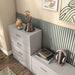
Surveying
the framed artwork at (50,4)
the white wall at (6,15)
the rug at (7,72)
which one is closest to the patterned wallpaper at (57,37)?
the framed artwork at (50,4)

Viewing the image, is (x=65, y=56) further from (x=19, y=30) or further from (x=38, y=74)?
(x=19, y=30)

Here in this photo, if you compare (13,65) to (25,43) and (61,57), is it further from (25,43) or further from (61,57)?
(61,57)

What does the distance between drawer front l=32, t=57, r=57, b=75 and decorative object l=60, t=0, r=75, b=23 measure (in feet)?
3.05

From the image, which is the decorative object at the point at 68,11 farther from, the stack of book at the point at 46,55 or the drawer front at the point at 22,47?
the drawer front at the point at 22,47

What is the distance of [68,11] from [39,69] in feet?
3.99

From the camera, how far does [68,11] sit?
156 cm

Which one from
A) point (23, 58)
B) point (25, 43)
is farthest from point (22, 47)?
point (23, 58)

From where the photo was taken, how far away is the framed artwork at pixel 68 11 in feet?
4.90

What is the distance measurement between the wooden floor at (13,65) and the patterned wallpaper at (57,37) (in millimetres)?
756

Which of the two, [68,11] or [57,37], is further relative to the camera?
[57,37]

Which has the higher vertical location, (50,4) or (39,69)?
(50,4)

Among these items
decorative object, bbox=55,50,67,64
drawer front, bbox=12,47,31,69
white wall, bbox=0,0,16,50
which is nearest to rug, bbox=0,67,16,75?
drawer front, bbox=12,47,31,69

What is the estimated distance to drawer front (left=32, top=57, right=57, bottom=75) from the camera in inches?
69.9

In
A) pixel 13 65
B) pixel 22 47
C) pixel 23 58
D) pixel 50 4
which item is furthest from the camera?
pixel 13 65
